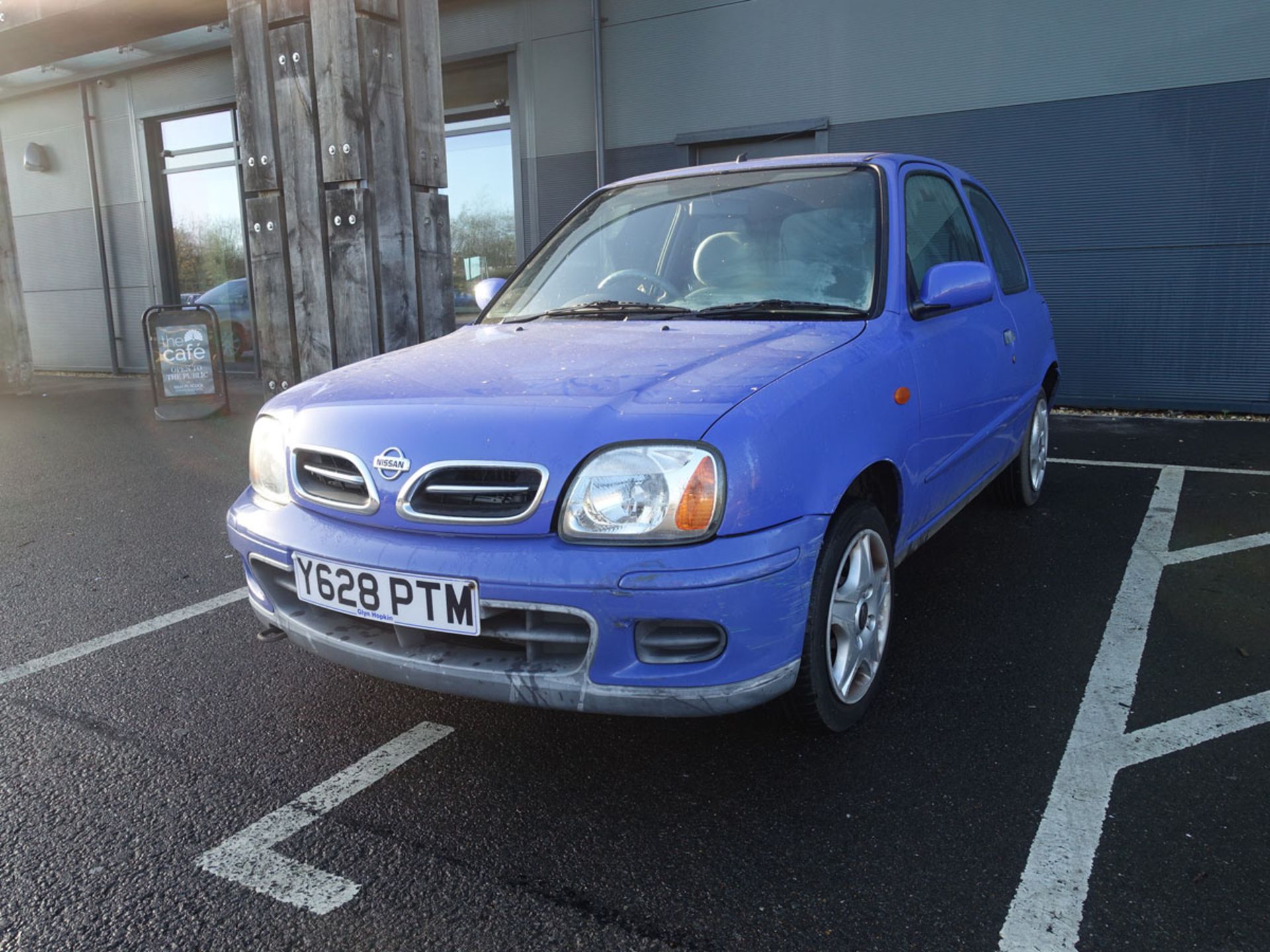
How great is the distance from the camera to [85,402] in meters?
10.3

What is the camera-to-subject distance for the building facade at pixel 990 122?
23.8 ft

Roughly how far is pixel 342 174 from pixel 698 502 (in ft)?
16.3

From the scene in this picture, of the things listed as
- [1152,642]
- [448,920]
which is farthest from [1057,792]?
[448,920]

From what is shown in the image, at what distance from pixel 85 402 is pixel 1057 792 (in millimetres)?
10695

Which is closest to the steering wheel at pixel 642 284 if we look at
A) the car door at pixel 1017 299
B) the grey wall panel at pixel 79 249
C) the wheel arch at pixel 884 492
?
the wheel arch at pixel 884 492

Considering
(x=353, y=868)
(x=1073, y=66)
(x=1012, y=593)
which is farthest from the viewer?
(x=1073, y=66)

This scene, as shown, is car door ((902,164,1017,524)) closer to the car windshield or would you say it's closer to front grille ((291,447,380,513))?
the car windshield

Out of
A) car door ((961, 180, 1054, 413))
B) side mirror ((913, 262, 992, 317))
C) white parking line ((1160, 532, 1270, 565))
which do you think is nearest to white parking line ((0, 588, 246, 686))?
side mirror ((913, 262, 992, 317))

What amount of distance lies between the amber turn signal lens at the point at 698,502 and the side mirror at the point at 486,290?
6.51 ft

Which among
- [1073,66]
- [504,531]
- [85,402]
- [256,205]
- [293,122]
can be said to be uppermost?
[1073,66]

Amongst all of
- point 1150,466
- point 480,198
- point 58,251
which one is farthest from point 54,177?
point 1150,466

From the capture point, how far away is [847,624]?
8.28 ft

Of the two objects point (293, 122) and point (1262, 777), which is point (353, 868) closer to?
point (1262, 777)

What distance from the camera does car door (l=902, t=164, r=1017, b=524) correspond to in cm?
303
